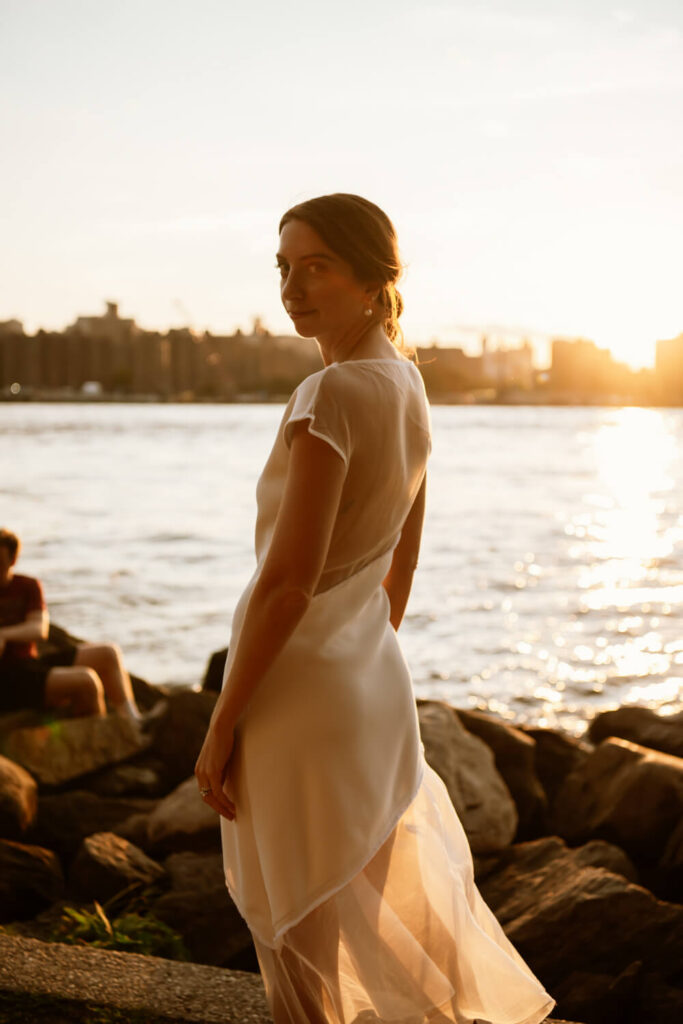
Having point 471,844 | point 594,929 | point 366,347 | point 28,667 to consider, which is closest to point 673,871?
point 471,844

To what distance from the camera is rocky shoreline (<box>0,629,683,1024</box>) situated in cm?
375

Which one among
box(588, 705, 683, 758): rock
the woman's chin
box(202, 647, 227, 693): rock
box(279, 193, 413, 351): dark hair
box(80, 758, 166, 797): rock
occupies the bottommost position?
box(588, 705, 683, 758): rock

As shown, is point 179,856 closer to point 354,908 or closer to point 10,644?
point 10,644

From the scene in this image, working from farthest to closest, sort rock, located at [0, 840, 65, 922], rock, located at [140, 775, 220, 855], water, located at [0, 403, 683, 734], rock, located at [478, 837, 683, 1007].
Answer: water, located at [0, 403, 683, 734] → rock, located at [140, 775, 220, 855] → rock, located at [0, 840, 65, 922] → rock, located at [478, 837, 683, 1007]

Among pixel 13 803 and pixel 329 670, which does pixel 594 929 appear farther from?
pixel 13 803

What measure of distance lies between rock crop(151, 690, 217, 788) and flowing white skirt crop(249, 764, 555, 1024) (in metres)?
3.84

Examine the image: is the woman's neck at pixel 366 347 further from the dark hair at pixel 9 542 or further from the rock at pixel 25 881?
the dark hair at pixel 9 542

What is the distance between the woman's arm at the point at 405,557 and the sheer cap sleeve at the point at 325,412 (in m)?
0.51

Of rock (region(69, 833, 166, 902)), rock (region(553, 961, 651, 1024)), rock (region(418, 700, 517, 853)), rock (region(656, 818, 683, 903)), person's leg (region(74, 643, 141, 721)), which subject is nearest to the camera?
rock (region(553, 961, 651, 1024))

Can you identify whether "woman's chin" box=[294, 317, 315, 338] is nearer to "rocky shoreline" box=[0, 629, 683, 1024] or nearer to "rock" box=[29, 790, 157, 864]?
"rocky shoreline" box=[0, 629, 683, 1024]

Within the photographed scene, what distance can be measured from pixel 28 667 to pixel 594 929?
4.06m

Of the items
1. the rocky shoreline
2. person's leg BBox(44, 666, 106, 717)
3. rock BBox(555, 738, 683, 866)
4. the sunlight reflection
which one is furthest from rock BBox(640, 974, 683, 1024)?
the sunlight reflection

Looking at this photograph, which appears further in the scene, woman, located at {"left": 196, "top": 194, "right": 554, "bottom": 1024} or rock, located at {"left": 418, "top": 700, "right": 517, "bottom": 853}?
rock, located at {"left": 418, "top": 700, "right": 517, "bottom": 853}

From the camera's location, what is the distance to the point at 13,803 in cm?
490
